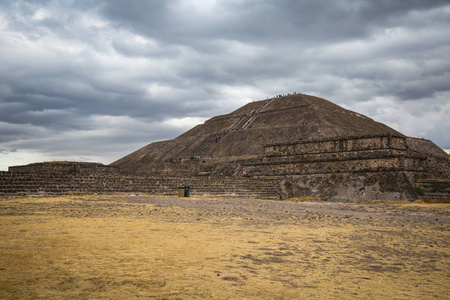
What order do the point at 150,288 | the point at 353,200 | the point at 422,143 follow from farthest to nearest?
the point at 422,143 → the point at 353,200 → the point at 150,288

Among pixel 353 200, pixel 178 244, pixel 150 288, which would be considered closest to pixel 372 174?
pixel 353 200

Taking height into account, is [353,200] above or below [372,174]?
below

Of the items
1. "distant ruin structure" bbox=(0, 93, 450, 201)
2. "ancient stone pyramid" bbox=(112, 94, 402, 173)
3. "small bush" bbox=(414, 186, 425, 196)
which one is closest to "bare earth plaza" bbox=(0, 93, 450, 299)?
"distant ruin structure" bbox=(0, 93, 450, 201)

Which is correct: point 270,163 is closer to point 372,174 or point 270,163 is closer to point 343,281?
point 372,174

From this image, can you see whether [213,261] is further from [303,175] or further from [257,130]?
[257,130]

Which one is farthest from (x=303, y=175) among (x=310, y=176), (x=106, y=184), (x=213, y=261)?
(x=213, y=261)

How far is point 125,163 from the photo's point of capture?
5159 centimetres

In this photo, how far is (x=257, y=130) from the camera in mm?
45281

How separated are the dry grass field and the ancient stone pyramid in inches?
1141

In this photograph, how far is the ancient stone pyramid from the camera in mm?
40250

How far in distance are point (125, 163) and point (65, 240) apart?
47331 millimetres

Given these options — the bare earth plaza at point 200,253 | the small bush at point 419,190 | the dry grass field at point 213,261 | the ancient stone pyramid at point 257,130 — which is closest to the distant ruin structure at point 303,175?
the small bush at point 419,190

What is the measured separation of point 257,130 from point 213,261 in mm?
40918

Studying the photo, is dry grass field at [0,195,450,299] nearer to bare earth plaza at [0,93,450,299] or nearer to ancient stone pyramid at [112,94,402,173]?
bare earth plaza at [0,93,450,299]
